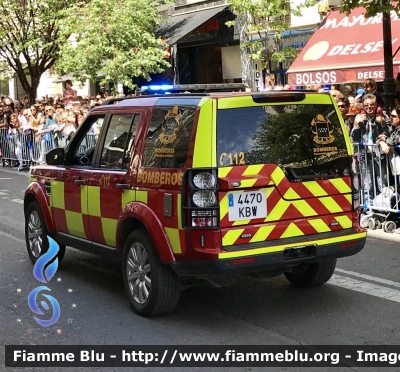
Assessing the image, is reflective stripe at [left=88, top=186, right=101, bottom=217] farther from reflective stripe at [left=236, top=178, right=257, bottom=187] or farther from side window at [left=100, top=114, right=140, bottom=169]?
reflective stripe at [left=236, top=178, right=257, bottom=187]

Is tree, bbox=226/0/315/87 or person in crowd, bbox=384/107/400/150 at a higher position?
tree, bbox=226/0/315/87

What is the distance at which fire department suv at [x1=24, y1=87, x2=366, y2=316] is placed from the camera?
5332mm

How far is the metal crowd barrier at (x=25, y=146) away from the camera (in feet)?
56.6

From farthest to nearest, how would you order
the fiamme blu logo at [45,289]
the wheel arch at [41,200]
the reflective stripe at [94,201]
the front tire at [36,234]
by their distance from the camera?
1. the front tire at [36,234]
2. the wheel arch at [41,200]
3. the reflective stripe at [94,201]
4. the fiamme blu logo at [45,289]

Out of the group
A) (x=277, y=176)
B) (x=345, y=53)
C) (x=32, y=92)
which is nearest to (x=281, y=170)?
(x=277, y=176)

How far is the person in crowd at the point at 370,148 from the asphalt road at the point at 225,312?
190cm

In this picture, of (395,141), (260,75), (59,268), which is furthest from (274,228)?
(260,75)

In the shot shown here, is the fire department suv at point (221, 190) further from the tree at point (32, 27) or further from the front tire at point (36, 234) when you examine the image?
the tree at point (32, 27)

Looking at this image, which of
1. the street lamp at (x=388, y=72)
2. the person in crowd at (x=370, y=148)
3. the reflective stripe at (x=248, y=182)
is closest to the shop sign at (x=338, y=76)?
the street lamp at (x=388, y=72)

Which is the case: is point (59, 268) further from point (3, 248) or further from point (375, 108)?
point (375, 108)

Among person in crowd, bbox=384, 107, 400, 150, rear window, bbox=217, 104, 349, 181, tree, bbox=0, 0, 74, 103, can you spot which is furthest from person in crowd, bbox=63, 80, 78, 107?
rear window, bbox=217, 104, 349, 181

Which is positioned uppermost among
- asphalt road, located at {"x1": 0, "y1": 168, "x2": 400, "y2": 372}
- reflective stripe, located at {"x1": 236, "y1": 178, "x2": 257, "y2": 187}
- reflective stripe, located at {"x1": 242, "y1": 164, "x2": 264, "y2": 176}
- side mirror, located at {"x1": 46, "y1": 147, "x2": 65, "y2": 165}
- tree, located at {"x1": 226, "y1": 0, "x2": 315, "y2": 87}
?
tree, located at {"x1": 226, "y1": 0, "x2": 315, "y2": 87}

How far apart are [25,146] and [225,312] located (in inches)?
542

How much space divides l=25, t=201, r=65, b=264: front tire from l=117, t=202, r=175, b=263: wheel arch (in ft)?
5.75
